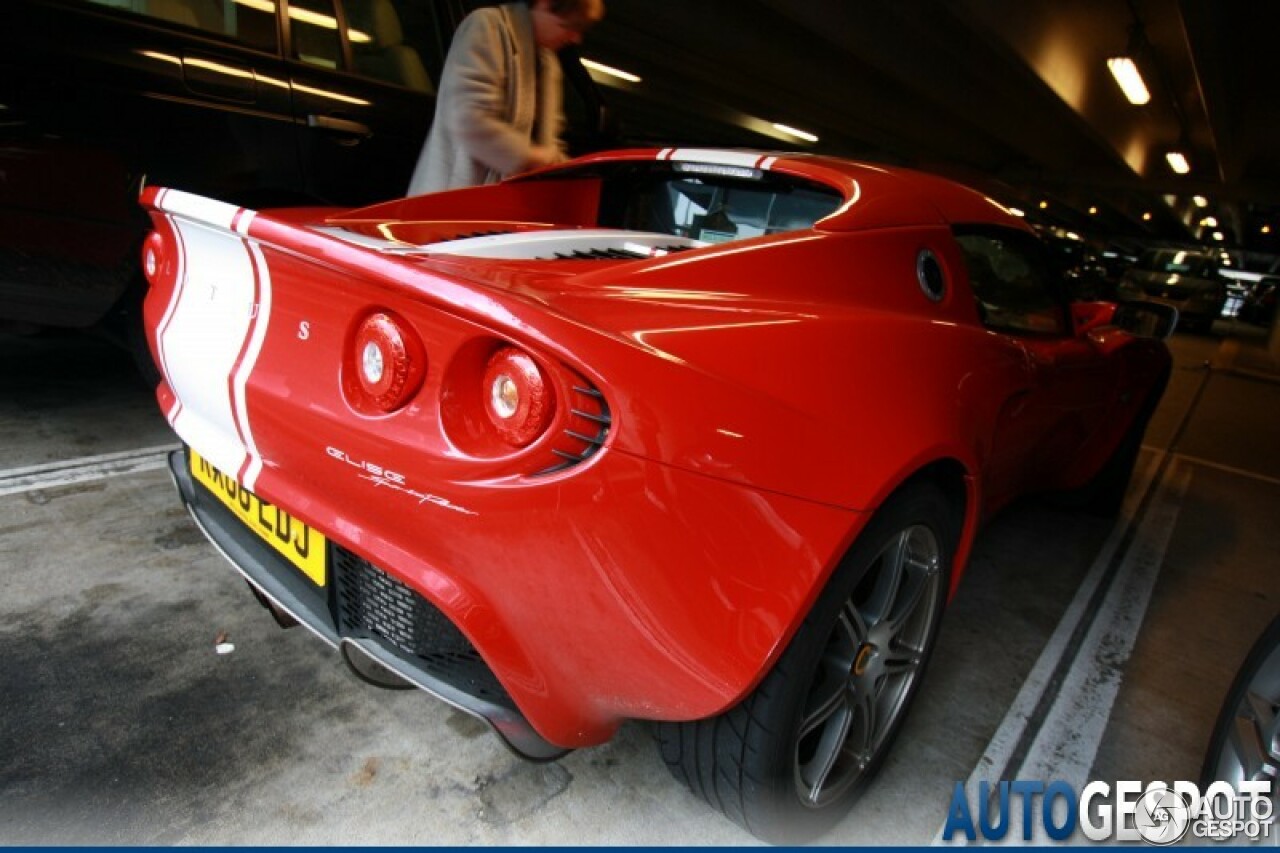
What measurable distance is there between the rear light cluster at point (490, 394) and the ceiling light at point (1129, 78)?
11278mm

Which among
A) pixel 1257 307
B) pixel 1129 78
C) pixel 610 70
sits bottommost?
pixel 1257 307

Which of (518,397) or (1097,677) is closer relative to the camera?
(518,397)

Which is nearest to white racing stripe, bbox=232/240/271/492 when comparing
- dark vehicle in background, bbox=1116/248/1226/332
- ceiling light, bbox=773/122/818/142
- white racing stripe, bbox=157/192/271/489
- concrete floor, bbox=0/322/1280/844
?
white racing stripe, bbox=157/192/271/489

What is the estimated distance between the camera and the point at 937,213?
6.58ft

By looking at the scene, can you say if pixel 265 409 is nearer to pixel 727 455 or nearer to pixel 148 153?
pixel 727 455

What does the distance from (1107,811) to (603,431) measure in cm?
158

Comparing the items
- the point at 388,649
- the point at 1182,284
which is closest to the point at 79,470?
the point at 388,649

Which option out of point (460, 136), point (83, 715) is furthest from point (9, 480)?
point (460, 136)

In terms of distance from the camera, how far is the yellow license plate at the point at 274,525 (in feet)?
4.92

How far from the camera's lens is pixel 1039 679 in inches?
93.5

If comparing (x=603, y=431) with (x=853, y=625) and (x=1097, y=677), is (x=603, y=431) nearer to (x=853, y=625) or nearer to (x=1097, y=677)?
(x=853, y=625)

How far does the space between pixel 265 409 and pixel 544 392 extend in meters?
0.60

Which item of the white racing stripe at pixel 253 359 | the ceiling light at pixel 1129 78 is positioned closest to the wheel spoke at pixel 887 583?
the white racing stripe at pixel 253 359

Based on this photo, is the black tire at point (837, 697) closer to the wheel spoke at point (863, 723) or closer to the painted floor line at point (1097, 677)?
the wheel spoke at point (863, 723)
